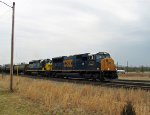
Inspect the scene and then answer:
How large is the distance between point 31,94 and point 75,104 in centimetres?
493

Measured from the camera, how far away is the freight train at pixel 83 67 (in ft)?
117

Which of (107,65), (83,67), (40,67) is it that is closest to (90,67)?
(83,67)

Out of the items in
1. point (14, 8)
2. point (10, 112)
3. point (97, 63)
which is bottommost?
point (10, 112)

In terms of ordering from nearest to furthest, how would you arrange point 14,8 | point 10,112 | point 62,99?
point 10,112 → point 62,99 → point 14,8

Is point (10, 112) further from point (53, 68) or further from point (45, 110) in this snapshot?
point (53, 68)

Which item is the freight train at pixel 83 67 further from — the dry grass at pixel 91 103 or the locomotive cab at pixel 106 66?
the dry grass at pixel 91 103

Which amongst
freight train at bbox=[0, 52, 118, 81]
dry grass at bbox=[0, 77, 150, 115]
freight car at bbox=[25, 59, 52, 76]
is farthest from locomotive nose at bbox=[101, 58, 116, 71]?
freight car at bbox=[25, 59, 52, 76]

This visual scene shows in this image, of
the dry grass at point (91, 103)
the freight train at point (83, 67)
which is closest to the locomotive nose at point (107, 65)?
the freight train at point (83, 67)

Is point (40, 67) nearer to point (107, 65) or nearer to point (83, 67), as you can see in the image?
point (83, 67)

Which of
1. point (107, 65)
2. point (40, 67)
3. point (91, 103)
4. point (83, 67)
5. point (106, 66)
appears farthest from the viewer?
point (40, 67)

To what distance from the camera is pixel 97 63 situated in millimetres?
36594

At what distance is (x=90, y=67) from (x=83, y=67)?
7.00 feet

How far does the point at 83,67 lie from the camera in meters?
39.6

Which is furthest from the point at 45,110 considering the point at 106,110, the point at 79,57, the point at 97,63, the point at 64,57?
the point at 64,57
